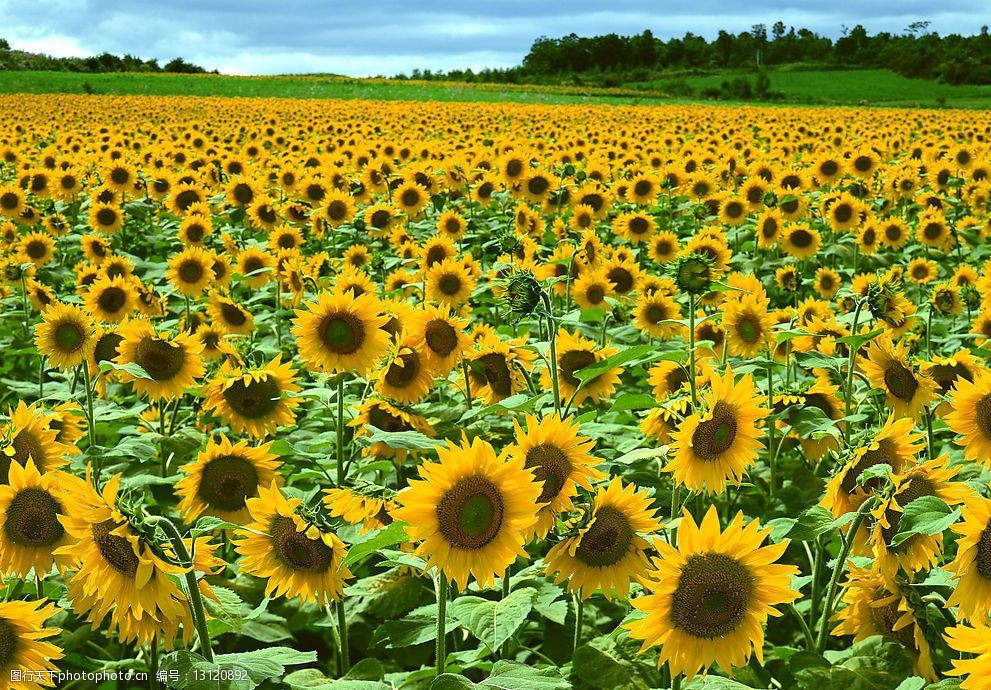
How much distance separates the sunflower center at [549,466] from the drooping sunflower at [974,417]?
61.9 inches

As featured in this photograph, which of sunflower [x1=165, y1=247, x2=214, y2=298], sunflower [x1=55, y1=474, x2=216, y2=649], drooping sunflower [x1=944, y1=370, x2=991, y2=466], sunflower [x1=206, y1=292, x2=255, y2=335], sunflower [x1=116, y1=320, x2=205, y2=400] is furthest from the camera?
sunflower [x1=165, y1=247, x2=214, y2=298]

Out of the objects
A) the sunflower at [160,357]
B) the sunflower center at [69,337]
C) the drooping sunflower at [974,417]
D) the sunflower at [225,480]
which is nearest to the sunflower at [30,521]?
the sunflower at [225,480]

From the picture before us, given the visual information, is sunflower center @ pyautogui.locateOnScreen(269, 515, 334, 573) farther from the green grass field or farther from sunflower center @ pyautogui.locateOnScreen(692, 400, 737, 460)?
the green grass field

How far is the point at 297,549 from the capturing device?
7.80ft

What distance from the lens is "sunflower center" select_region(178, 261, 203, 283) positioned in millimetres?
6141

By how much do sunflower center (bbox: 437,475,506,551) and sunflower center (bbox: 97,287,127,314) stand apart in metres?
4.06

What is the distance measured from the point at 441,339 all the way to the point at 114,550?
6.26ft

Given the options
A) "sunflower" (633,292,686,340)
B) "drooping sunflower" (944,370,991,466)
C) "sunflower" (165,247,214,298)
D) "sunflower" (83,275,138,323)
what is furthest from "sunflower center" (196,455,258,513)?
"sunflower" (165,247,214,298)

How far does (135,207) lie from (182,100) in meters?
23.1

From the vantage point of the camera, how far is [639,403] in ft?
10.0

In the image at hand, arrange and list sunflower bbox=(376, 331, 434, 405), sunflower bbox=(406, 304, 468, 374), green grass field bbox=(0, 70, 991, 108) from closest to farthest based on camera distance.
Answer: sunflower bbox=(376, 331, 434, 405)
sunflower bbox=(406, 304, 468, 374)
green grass field bbox=(0, 70, 991, 108)

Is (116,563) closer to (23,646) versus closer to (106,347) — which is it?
(23,646)

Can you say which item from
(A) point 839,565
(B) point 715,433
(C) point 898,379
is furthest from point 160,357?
(C) point 898,379

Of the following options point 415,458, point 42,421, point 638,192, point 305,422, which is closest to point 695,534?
point 415,458
